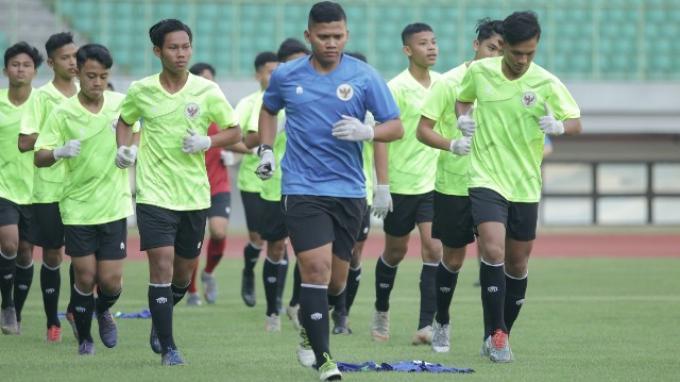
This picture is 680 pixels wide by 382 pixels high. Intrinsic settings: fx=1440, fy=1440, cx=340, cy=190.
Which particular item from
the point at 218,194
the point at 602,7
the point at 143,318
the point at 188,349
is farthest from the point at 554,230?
the point at 188,349

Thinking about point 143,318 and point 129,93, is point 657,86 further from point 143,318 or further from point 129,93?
point 129,93

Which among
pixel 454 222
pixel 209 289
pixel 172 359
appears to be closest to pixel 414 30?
pixel 454 222

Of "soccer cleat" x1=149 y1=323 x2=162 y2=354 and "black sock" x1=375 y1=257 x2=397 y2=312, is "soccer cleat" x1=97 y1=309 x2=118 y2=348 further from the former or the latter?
"black sock" x1=375 y1=257 x2=397 y2=312

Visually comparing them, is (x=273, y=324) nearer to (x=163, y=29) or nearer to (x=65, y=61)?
(x=65, y=61)

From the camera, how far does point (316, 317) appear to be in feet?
27.3

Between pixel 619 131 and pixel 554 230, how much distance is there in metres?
2.67

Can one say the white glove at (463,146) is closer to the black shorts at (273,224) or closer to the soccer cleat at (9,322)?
the black shorts at (273,224)

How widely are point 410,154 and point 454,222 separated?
4.46 ft

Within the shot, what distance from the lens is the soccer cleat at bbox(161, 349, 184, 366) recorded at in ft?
30.6

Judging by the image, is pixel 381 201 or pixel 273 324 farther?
→ pixel 273 324

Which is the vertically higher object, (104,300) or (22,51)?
(22,51)

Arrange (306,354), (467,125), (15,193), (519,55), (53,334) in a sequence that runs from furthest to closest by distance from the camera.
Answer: (15,193)
(53,334)
(467,125)
(519,55)
(306,354)

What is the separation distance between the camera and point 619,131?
1259 inches

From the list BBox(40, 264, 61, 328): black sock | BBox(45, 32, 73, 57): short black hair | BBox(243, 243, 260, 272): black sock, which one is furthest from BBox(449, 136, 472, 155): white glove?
BBox(243, 243, 260, 272): black sock
